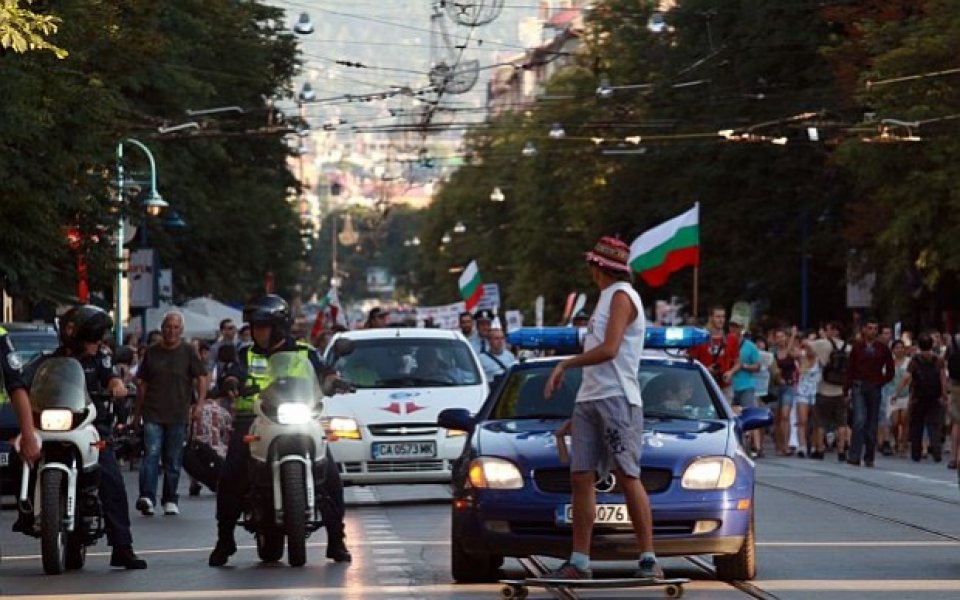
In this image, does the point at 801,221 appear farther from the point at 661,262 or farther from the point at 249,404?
the point at 249,404

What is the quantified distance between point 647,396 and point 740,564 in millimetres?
1321

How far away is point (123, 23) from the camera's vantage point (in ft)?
132

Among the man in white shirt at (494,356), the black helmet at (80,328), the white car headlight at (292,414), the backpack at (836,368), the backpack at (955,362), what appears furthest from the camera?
the backpack at (836,368)

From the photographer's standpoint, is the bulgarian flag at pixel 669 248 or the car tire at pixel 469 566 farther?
the bulgarian flag at pixel 669 248

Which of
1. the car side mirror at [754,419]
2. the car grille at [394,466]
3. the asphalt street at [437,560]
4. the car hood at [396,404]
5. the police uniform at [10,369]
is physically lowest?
the asphalt street at [437,560]

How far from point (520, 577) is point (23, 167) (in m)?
18.0

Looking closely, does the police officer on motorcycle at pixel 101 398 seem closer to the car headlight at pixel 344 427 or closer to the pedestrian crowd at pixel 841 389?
the car headlight at pixel 344 427

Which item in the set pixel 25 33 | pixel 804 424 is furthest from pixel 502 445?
pixel 804 424

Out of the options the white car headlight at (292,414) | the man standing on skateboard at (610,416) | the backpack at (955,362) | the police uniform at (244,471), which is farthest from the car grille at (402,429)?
the man standing on skateboard at (610,416)

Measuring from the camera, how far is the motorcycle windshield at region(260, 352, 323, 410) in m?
16.9

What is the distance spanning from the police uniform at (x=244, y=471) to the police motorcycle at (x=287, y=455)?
0.22 feet

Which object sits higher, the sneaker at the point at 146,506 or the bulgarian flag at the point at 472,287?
the bulgarian flag at the point at 472,287

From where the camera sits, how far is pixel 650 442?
15.1 meters

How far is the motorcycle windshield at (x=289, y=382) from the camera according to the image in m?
16.9
